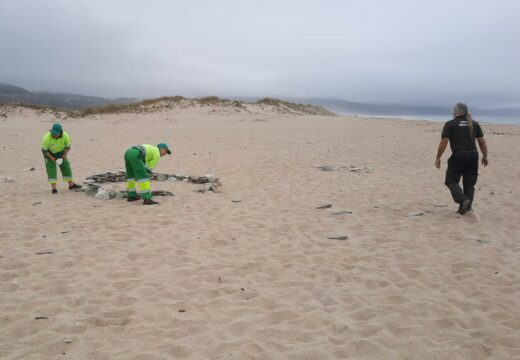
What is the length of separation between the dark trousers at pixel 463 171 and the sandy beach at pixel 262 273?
375 mm

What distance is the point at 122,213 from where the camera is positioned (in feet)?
23.7

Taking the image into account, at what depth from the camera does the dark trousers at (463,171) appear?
7.07 metres

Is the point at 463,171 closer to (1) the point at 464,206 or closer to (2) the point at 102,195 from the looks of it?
(1) the point at 464,206

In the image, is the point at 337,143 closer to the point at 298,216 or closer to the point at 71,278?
the point at 298,216

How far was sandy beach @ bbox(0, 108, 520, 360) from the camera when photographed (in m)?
3.49

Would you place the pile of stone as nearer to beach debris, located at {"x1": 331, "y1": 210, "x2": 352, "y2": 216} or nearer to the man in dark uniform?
beach debris, located at {"x1": 331, "y1": 210, "x2": 352, "y2": 216}

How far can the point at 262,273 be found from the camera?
15.9 ft

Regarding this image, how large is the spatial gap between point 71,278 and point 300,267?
8.48 feet

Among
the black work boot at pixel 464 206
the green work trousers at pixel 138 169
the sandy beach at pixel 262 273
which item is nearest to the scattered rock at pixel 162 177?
the sandy beach at pixel 262 273

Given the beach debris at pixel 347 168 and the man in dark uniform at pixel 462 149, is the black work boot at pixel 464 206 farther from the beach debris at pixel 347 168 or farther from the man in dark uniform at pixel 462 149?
the beach debris at pixel 347 168

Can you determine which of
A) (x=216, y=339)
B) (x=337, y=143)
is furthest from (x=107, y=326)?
(x=337, y=143)

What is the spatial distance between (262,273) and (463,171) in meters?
4.35

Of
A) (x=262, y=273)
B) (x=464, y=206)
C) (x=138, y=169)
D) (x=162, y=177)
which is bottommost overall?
(x=262, y=273)

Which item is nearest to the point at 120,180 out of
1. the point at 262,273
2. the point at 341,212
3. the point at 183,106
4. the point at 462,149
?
the point at 341,212
